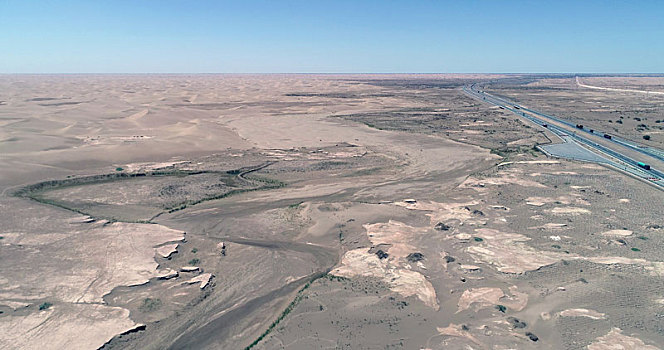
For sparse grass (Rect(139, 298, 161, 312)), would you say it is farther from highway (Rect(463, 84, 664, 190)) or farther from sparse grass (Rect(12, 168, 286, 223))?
highway (Rect(463, 84, 664, 190))

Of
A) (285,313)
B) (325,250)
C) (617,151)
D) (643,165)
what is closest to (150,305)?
(285,313)

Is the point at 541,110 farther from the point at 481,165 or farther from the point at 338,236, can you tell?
the point at 338,236

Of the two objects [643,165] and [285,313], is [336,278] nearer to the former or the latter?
[285,313]

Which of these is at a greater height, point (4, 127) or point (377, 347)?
point (4, 127)

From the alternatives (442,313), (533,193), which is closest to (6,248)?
(442,313)

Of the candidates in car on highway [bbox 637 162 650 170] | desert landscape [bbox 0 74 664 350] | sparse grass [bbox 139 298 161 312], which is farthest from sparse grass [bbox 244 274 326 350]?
car on highway [bbox 637 162 650 170]
